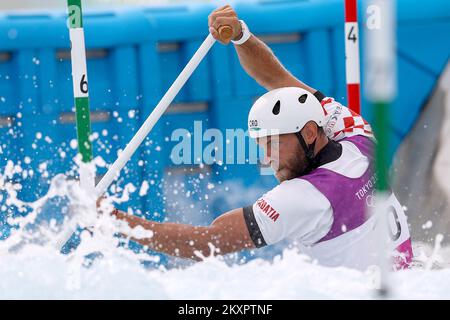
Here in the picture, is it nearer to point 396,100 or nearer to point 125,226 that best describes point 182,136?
point 396,100

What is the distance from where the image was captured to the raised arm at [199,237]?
9.32 ft

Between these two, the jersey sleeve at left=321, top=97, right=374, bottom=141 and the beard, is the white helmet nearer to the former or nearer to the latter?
the beard

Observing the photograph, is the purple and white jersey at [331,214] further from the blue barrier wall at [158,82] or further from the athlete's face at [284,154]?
the blue barrier wall at [158,82]

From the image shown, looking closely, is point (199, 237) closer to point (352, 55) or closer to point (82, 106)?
point (82, 106)

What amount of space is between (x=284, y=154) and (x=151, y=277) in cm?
78

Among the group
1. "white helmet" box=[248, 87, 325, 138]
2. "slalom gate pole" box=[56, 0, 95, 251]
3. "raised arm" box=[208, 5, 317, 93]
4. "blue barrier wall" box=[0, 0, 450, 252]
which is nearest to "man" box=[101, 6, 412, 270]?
"white helmet" box=[248, 87, 325, 138]

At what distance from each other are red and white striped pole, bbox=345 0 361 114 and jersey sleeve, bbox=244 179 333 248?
937 mm

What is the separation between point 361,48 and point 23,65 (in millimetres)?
1839

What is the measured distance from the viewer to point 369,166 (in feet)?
10.1

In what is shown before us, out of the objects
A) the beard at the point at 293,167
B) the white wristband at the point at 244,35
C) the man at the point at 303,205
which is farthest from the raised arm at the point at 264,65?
the beard at the point at 293,167

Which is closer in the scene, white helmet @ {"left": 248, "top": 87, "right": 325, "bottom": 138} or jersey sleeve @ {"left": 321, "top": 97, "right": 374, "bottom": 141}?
white helmet @ {"left": 248, "top": 87, "right": 325, "bottom": 138}

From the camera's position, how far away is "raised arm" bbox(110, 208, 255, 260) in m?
2.84
